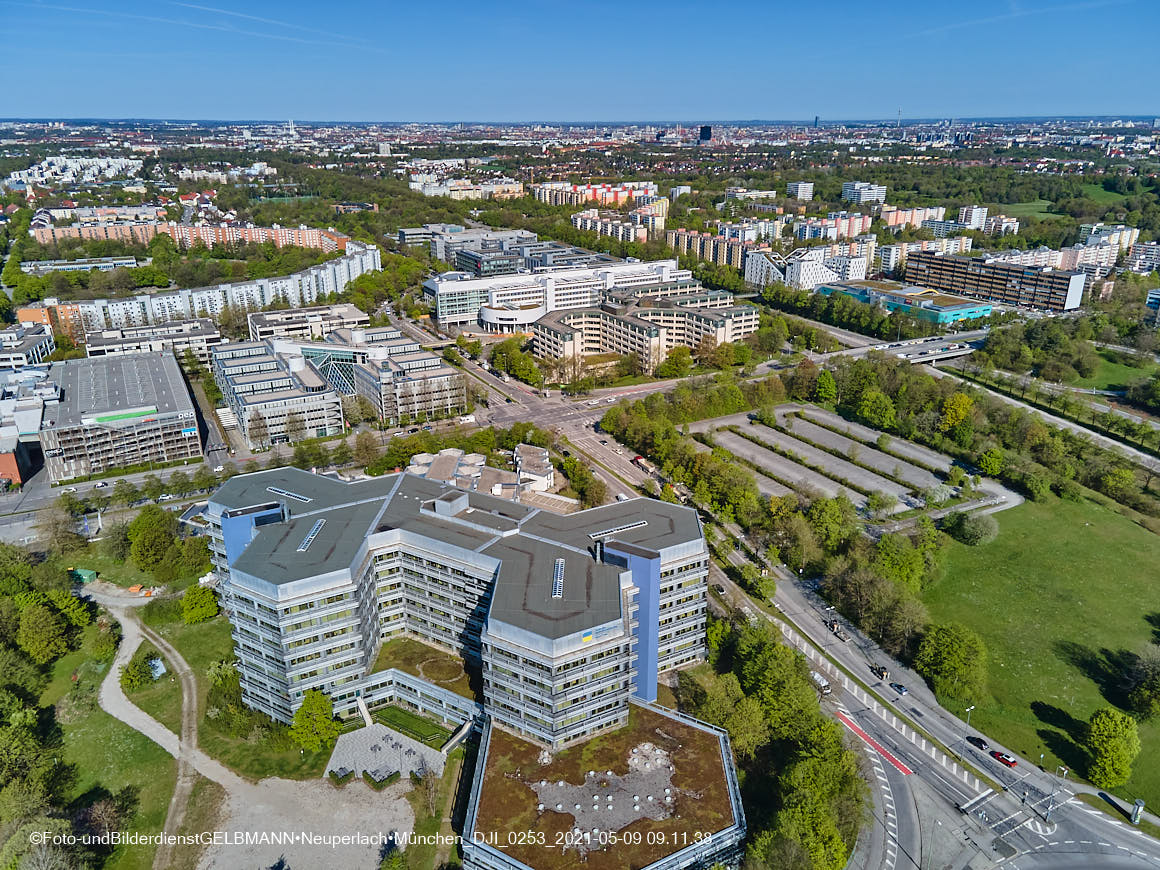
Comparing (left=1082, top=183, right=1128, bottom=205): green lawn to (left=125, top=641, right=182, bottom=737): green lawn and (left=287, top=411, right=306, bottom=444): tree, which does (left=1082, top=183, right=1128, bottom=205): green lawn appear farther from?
(left=125, top=641, right=182, bottom=737): green lawn

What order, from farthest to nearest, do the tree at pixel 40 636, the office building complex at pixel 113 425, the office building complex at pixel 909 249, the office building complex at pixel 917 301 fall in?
the office building complex at pixel 909 249 < the office building complex at pixel 917 301 < the office building complex at pixel 113 425 < the tree at pixel 40 636

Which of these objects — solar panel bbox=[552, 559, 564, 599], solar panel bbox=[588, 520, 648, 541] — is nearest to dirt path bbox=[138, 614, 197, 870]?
solar panel bbox=[552, 559, 564, 599]

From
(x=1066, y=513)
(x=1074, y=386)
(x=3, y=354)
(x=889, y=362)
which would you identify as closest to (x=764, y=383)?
(x=889, y=362)

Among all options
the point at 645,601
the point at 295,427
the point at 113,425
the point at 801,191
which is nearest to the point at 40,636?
the point at 113,425

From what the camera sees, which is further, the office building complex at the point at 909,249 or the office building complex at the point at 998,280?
the office building complex at the point at 909,249

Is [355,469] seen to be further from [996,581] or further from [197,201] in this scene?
[197,201]

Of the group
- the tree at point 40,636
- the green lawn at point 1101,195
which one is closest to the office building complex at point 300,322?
the tree at point 40,636

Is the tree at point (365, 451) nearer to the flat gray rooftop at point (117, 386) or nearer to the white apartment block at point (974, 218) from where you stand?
the flat gray rooftop at point (117, 386)
